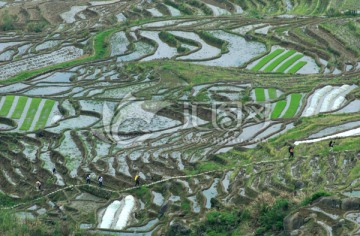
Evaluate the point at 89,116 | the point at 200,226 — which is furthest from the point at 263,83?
the point at 200,226

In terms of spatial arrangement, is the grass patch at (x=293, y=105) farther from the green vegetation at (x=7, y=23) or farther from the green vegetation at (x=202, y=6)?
the green vegetation at (x=7, y=23)

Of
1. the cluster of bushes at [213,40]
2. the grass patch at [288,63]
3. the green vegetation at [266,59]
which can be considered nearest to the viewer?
the grass patch at [288,63]

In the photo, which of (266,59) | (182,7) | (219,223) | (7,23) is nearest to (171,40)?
(266,59)

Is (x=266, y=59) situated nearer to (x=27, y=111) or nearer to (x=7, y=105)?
(x=27, y=111)

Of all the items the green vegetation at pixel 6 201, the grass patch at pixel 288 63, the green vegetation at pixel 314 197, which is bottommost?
the grass patch at pixel 288 63

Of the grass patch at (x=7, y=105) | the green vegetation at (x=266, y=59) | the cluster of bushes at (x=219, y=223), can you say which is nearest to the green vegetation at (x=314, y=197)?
the cluster of bushes at (x=219, y=223)

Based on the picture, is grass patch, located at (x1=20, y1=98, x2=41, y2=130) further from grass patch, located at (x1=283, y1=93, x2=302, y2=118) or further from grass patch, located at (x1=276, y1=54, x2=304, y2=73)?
grass patch, located at (x1=276, y1=54, x2=304, y2=73)
